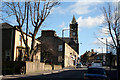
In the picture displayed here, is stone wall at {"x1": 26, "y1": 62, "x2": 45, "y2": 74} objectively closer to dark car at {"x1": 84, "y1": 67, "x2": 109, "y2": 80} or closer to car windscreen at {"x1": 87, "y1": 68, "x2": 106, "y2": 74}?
car windscreen at {"x1": 87, "y1": 68, "x2": 106, "y2": 74}

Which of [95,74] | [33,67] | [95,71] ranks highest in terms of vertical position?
[95,71]

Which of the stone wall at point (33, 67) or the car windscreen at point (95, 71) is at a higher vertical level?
the car windscreen at point (95, 71)

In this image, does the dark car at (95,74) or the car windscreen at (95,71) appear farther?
the car windscreen at (95,71)

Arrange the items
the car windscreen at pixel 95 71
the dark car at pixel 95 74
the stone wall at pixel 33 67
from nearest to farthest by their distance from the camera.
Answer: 1. the dark car at pixel 95 74
2. the car windscreen at pixel 95 71
3. the stone wall at pixel 33 67

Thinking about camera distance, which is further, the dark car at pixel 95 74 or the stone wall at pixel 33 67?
the stone wall at pixel 33 67

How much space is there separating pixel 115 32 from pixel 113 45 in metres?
2.37

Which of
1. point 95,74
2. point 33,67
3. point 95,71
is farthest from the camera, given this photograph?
point 33,67

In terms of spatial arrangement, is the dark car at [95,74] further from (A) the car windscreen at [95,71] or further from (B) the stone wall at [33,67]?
(B) the stone wall at [33,67]

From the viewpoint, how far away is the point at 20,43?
37.7 meters

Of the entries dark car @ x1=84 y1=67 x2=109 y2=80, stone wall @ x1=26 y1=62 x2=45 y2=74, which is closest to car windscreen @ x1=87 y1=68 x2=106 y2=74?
dark car @ x1=84 y1=67 x2=109 y2=80

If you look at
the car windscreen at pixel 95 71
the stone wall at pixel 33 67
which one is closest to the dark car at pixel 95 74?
the car windscreen at pixel 95 71

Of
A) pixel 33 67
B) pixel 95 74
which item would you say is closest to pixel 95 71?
pixel 95 74

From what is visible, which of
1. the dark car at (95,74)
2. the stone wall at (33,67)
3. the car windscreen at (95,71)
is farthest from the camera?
the stone wall at (33,67)

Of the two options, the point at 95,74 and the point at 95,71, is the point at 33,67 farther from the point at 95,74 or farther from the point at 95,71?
the point at 95,74
